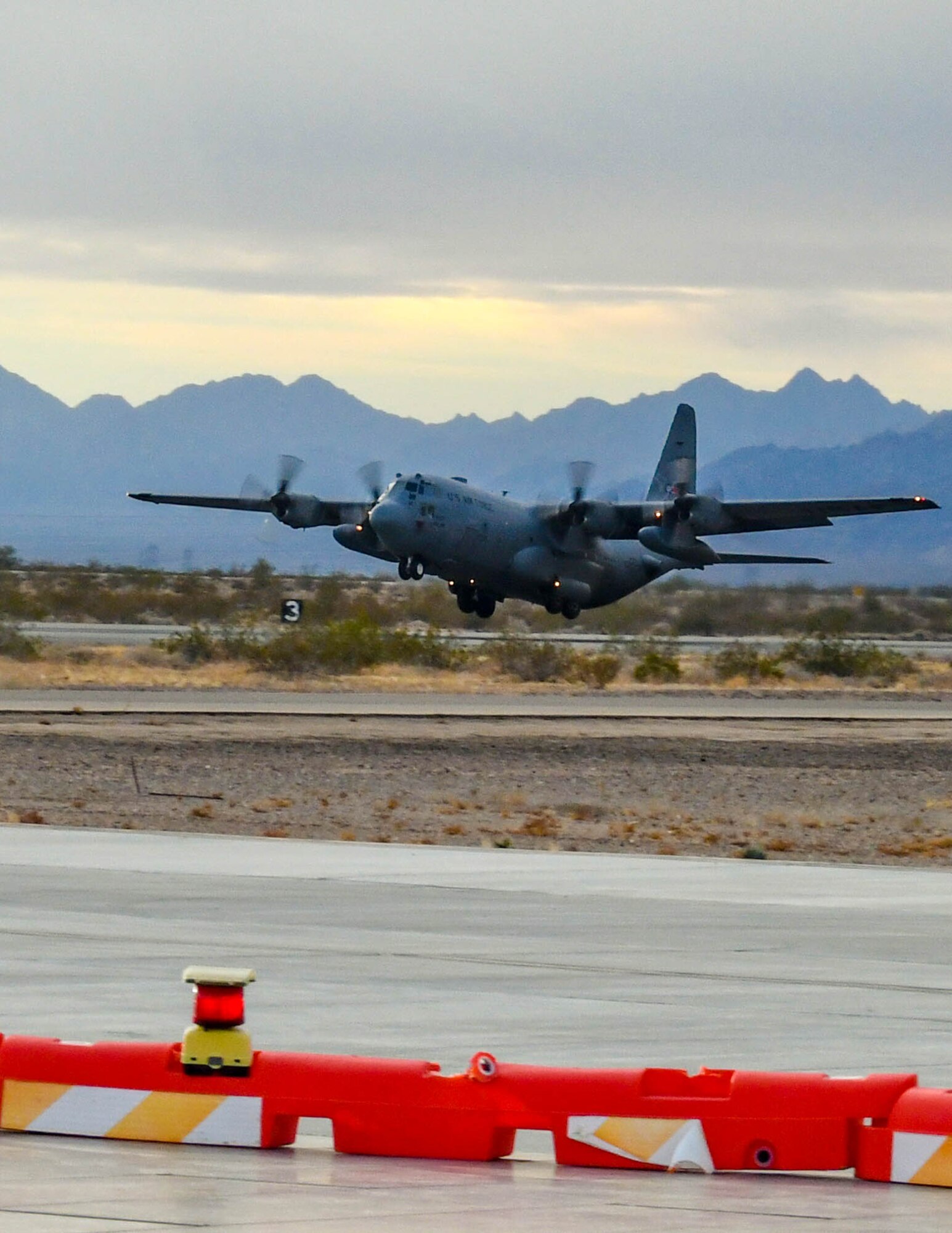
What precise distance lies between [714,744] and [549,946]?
94.3 feet

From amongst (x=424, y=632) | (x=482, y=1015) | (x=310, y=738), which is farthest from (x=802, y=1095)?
(x=424, y=632)

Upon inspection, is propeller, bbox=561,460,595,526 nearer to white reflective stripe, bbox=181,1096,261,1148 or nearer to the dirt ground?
the dirt ground

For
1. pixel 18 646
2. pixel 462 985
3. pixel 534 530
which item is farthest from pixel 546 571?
pixel 462 985

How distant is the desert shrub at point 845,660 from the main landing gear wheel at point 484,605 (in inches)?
683

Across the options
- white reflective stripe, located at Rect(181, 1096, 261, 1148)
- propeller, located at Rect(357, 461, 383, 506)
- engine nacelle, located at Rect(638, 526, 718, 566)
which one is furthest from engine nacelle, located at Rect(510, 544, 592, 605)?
white reflective stripe, located at Rect(181, 1096, 261, 1148)

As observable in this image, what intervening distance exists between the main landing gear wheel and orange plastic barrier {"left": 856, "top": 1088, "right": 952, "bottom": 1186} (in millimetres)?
54372

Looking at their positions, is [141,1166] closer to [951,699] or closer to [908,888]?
[908,888]

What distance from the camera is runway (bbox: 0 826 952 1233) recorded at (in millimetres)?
7305

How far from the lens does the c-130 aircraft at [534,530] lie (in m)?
56.1

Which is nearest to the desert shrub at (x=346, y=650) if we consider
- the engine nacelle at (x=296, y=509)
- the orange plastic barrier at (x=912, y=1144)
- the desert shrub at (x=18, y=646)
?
the desert shrub at (x=18, y=646)

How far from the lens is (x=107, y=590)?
390 ft

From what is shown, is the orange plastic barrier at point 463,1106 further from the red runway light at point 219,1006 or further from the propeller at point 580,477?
the propeller at point 580,477

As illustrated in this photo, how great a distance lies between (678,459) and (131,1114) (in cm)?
6755

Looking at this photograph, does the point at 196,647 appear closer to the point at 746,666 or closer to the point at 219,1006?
the point at 746,666
